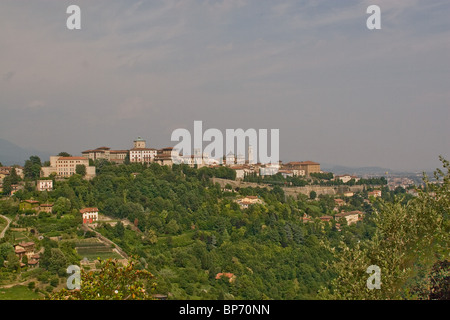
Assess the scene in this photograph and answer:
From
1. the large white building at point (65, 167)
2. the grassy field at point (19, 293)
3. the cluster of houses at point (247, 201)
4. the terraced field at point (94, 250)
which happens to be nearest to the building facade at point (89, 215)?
the terraced field at point (94, 250)

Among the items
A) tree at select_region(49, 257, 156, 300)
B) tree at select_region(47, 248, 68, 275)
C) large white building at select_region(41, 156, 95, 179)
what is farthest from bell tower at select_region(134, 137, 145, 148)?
tree at select_region(49, 257, 156, 300)

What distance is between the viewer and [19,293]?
664 inches

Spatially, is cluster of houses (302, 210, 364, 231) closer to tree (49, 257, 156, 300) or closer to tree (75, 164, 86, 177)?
tree (75, 164, 86, 177)

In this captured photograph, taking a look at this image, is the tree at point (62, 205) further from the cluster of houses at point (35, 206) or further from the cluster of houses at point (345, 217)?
the cluster of houses at point (345, 217)

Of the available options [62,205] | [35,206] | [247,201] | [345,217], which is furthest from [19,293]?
[345,217]

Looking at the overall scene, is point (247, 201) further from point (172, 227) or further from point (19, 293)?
point (19, 293)

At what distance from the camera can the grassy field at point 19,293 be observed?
16359 millimetres

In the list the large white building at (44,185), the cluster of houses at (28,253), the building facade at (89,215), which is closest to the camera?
the cluster of houses at (28,253)

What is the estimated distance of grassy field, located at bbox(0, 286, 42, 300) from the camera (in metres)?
16.4
